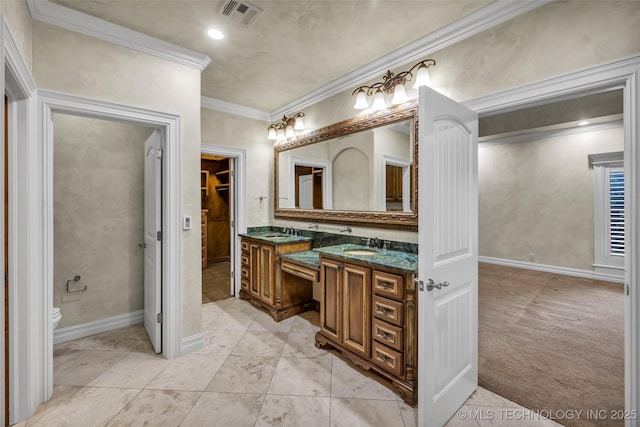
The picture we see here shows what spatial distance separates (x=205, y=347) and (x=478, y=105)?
9.76 feet

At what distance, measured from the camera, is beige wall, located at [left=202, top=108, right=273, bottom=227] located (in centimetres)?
359

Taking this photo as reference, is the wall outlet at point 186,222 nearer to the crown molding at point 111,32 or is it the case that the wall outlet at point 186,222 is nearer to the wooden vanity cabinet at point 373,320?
the wooden vanity cabinet at point 373,320

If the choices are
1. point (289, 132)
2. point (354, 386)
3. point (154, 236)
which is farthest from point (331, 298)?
point (289, 132)

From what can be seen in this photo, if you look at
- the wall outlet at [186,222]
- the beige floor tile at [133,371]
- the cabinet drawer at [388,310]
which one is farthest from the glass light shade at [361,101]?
the beige floor tile at [133,371]

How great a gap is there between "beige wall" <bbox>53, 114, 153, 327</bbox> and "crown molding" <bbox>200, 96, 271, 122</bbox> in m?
0.81

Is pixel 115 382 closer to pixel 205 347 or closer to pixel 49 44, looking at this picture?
pixel 205 347

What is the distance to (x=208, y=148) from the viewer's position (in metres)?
3.54

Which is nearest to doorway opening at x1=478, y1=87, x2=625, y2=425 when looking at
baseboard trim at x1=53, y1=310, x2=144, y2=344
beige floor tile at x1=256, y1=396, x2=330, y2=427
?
beige floor tile at x1=256, y1=396, x2=330, y2=427

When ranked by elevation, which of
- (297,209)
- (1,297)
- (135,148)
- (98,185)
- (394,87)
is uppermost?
(394,87)

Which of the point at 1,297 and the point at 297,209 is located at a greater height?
the point at 297,209

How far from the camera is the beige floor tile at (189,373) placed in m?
2.01

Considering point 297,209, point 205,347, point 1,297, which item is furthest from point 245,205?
point 1,297

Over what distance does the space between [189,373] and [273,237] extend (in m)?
1.73

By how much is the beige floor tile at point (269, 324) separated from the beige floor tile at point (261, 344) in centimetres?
9
